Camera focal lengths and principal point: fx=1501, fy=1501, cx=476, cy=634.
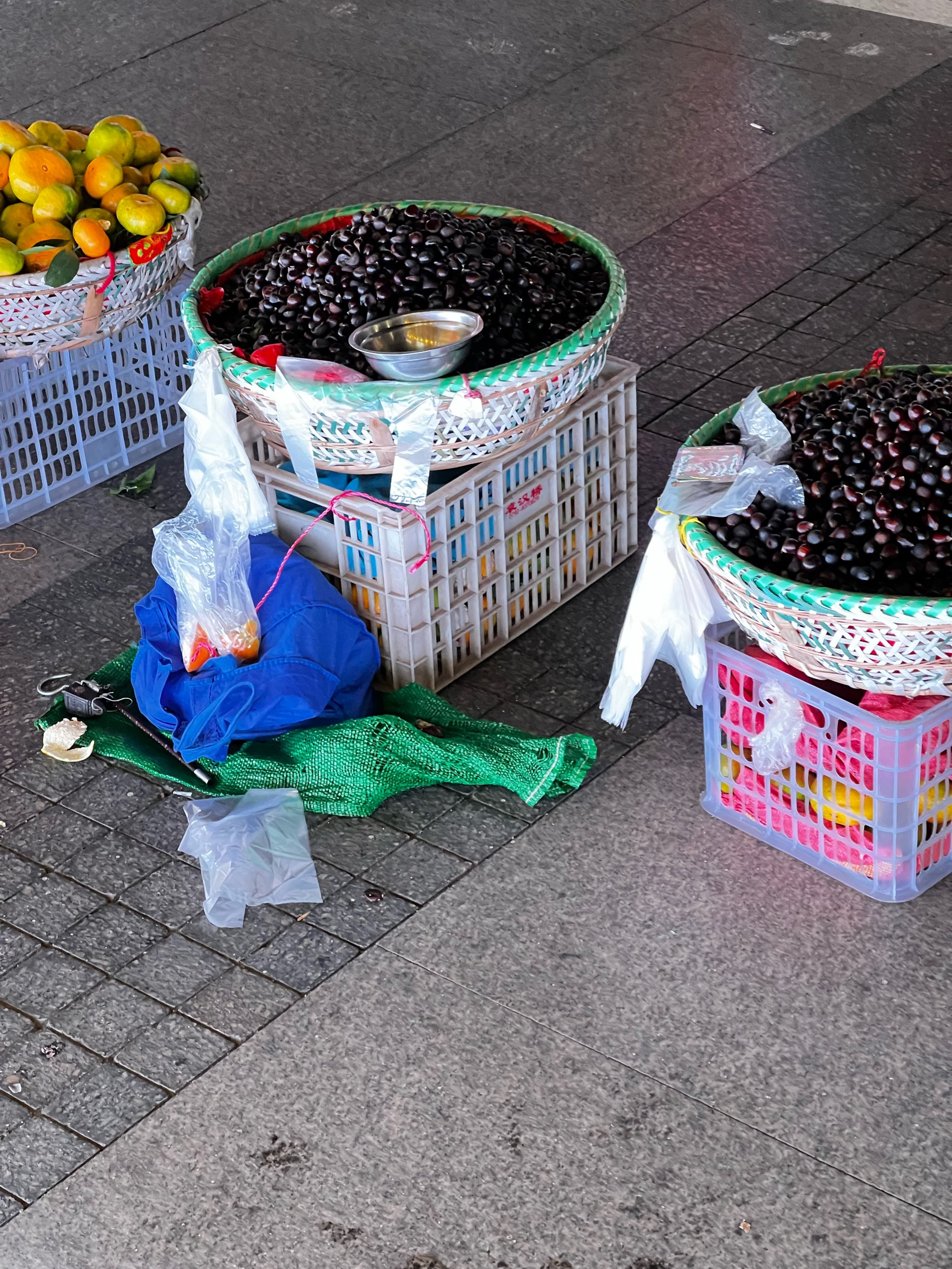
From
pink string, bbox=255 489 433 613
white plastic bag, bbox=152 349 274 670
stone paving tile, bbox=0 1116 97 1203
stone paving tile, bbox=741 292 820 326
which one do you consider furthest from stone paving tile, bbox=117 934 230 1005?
stone paving tile, bbox=741 292 820 326

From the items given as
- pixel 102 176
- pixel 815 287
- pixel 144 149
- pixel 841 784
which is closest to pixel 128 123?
pixel 144 149

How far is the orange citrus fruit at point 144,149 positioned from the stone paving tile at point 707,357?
1724mm

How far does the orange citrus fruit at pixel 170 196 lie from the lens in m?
3.94

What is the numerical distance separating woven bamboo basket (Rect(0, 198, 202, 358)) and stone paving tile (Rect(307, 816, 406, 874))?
156 cm

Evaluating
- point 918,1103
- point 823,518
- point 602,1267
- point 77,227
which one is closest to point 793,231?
point 77,227

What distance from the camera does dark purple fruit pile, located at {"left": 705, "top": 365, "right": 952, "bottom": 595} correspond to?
2564mm

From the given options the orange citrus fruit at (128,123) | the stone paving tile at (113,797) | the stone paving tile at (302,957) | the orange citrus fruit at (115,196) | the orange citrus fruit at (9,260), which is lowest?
the stone paving tile at (302,957)

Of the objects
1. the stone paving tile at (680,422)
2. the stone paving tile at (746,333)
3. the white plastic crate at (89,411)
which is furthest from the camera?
the stone paving tile at (746,333)

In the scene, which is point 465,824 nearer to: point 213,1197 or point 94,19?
point 213,1197

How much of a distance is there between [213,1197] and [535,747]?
1.15 meters

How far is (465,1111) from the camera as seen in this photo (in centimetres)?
253

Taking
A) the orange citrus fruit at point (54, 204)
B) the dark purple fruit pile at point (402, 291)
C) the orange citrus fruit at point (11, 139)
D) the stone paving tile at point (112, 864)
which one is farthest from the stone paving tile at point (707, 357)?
the stone paving tile at point (112, 864)

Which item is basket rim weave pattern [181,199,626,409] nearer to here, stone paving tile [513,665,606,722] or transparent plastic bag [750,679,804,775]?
stone paving tile [513,665,606,722]

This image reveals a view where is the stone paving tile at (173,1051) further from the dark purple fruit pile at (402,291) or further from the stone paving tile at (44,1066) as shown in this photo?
the dark purple fruit pile at (402,291)
